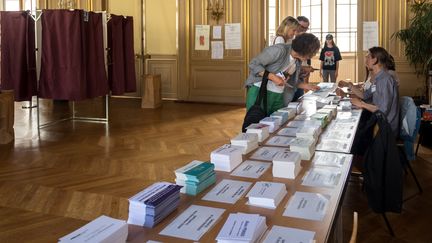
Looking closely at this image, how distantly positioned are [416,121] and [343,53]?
927cm

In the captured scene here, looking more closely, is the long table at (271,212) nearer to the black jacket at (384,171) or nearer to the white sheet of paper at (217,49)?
the black jacket at (384,171)

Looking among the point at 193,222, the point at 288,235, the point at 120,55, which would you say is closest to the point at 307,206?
the point at 288,235

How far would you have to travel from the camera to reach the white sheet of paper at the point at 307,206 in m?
1.53

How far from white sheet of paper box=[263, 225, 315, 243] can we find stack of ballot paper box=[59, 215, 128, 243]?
39cm

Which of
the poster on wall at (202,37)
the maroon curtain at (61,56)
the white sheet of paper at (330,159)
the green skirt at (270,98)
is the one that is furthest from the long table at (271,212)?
the poster on wall at (202,37)

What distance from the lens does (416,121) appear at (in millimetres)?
3768

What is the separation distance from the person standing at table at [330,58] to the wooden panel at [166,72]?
10.5ft

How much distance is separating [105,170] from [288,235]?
3658mm

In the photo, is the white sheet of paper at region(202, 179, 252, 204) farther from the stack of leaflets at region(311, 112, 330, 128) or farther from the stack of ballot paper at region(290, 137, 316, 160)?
the stack of leaflets at region(311, 112, 330, 128)

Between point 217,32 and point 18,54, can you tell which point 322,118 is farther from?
point 217,32

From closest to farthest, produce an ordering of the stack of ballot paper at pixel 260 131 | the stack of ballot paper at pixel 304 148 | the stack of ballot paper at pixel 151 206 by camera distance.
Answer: the stack of ballot paper at pixel 151 206 → the stack of ballot paper at pixel 304 148 → the stack of ballot paper at pixel 260 131

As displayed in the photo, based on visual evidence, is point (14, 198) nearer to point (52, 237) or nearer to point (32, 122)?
point (52, 237)

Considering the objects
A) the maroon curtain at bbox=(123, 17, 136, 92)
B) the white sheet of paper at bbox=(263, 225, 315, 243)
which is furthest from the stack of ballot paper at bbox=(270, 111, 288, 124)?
the maroon curtain at bbox=(123, 17, 136, 92)

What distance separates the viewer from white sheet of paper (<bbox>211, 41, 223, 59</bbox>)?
9992 millimetres
